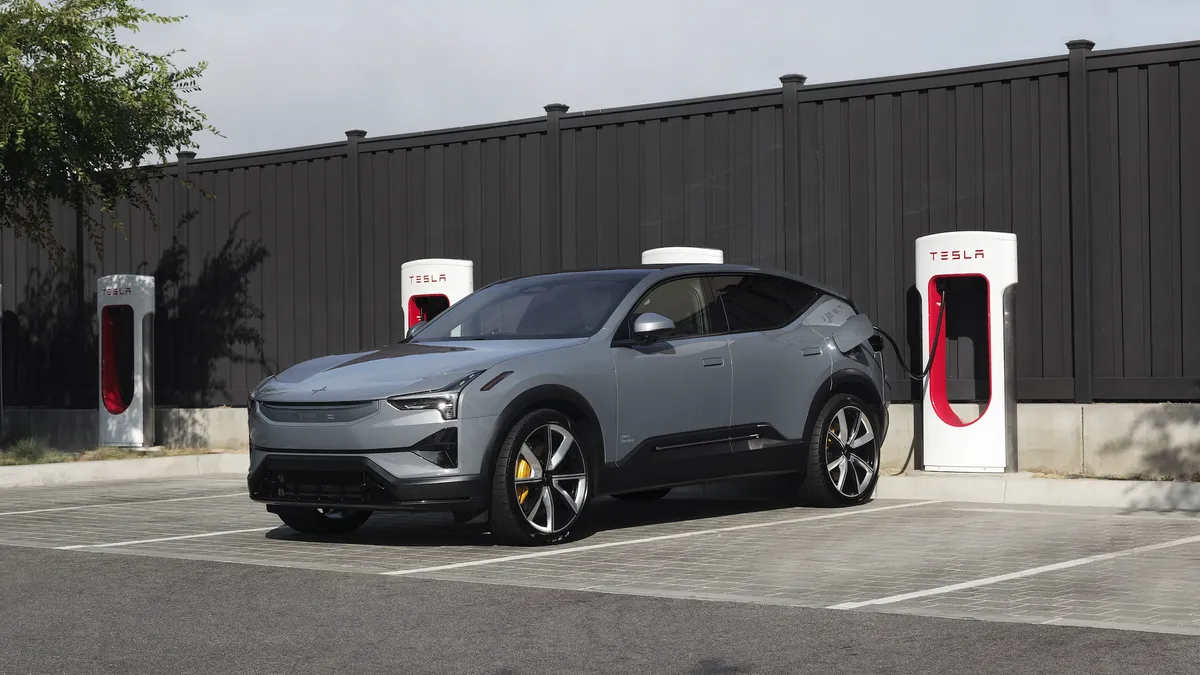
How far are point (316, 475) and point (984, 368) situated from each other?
22.1 feet

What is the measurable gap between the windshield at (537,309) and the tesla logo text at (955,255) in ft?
12.1

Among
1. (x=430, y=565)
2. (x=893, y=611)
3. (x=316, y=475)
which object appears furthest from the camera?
(x=316, y=475)

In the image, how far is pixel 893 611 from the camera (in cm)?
627

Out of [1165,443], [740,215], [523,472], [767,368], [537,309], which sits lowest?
[1165,443]

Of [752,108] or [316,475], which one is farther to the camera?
[752,108]

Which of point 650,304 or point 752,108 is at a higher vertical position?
point 752,108

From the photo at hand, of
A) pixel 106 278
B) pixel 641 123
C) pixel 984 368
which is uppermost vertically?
pixel 641 123

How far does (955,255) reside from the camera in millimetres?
12562

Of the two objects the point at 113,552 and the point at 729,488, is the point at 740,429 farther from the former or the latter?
the point at 113,552

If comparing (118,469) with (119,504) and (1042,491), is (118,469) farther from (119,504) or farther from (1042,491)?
(1042,491)

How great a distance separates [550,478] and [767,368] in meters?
2.14

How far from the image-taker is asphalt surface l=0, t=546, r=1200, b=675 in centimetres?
529

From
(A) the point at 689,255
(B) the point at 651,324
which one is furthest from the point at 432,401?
(A) the point at 689,255

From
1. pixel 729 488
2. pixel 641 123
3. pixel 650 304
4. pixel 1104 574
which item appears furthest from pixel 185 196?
pixel 1104 574
